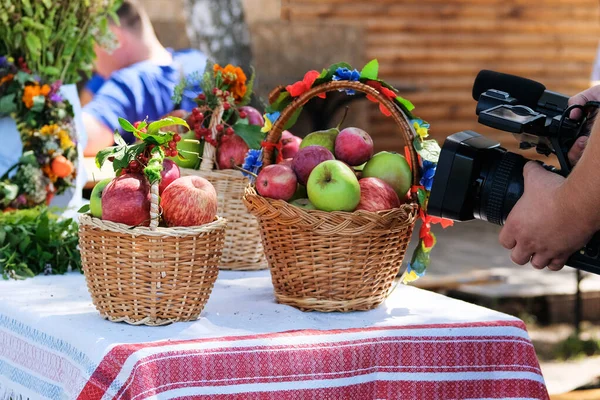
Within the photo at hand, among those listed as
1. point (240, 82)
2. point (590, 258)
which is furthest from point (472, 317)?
point (240, 82)

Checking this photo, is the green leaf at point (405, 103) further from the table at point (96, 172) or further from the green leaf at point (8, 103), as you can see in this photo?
the table at point (96, 172)

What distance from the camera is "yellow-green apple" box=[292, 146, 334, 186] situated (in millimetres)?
2066

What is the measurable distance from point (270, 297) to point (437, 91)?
632 cm

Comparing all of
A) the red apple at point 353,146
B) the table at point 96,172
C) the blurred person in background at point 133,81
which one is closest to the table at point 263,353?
the red apple at point 353,146

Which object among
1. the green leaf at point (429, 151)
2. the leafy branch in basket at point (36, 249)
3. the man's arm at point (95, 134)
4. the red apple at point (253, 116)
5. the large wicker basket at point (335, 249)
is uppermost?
the green leaf at point (429, 151)

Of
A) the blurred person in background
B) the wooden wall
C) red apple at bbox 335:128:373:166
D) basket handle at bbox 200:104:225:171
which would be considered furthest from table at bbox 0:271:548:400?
the wooden wall

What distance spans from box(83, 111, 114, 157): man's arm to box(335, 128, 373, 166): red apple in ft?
7.32

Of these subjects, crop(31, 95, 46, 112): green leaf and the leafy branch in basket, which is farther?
crop(31, 95, 46, 112): green leaf

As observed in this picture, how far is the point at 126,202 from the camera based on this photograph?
178 centimetres

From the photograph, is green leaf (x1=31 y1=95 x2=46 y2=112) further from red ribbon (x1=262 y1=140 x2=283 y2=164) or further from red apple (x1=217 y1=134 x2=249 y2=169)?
red ribbon (x1=262 y1=140 x2=283 y2=164)

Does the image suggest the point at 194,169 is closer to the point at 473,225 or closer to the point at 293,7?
the point at 293,7

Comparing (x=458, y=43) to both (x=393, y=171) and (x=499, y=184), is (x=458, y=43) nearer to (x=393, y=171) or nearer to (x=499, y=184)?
(x=393, y=171)

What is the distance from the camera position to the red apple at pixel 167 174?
6.30ft

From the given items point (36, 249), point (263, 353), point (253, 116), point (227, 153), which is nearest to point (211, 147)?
point (227, 153)
